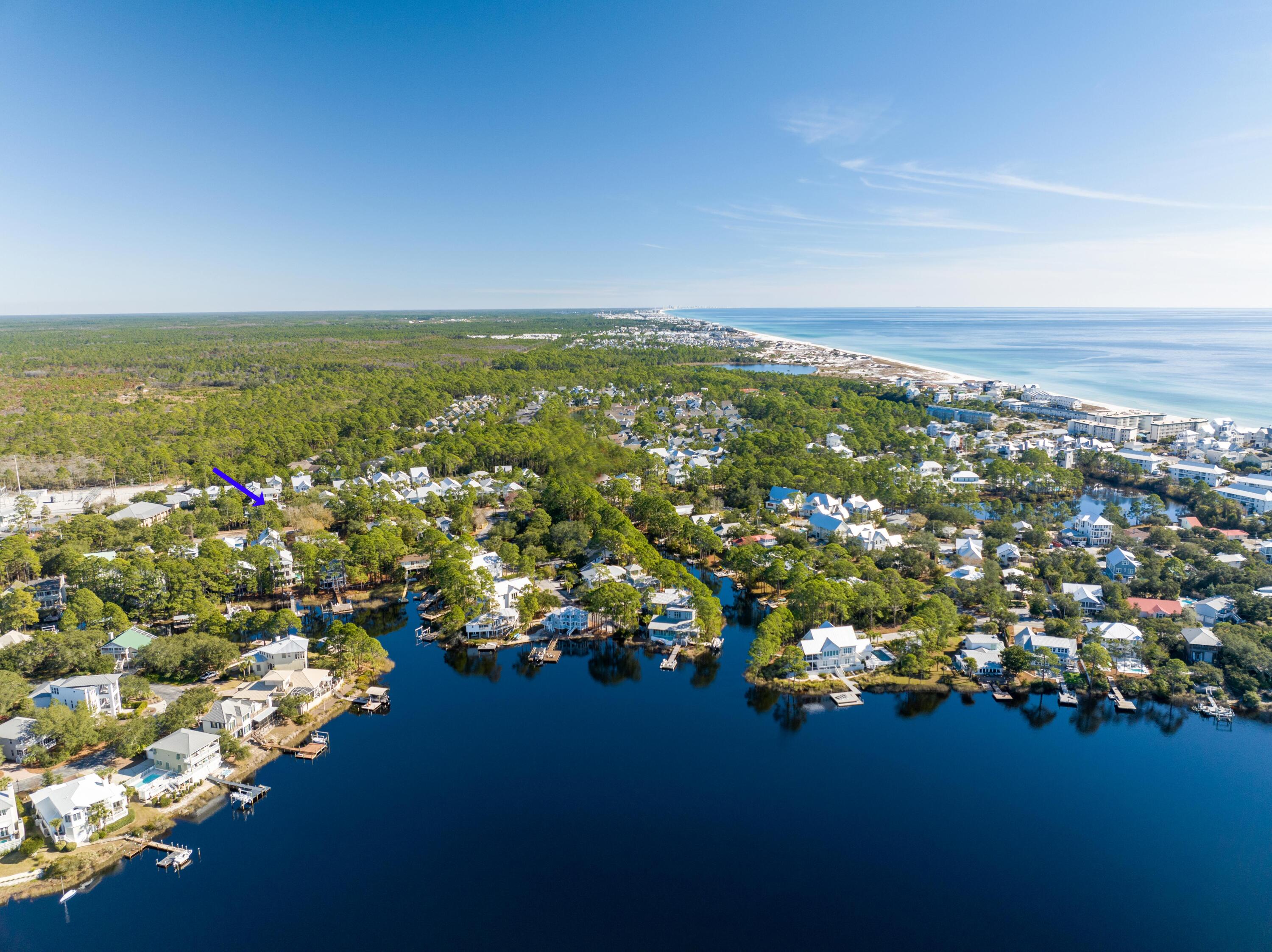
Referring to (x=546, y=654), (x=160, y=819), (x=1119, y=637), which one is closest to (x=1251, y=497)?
(x=1119, y=637)

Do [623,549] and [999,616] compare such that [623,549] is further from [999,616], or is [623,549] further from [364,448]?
[364,448]

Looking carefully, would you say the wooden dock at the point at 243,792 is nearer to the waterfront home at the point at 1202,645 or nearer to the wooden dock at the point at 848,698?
the wooden dock at the point at 848,698

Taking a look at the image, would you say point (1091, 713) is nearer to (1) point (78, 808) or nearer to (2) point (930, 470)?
(1) point (78, 808)

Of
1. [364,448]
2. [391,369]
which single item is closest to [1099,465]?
[364,448]

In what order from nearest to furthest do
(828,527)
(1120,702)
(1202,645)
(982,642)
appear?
(1120,702)
(1202,645)
(982,642)
(828,527)

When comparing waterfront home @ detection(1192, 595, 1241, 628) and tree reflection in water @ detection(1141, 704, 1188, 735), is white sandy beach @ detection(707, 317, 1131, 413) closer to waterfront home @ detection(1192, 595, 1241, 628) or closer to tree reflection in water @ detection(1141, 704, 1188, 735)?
waterfront home @ detection(1192, 595, 1241, 628)
